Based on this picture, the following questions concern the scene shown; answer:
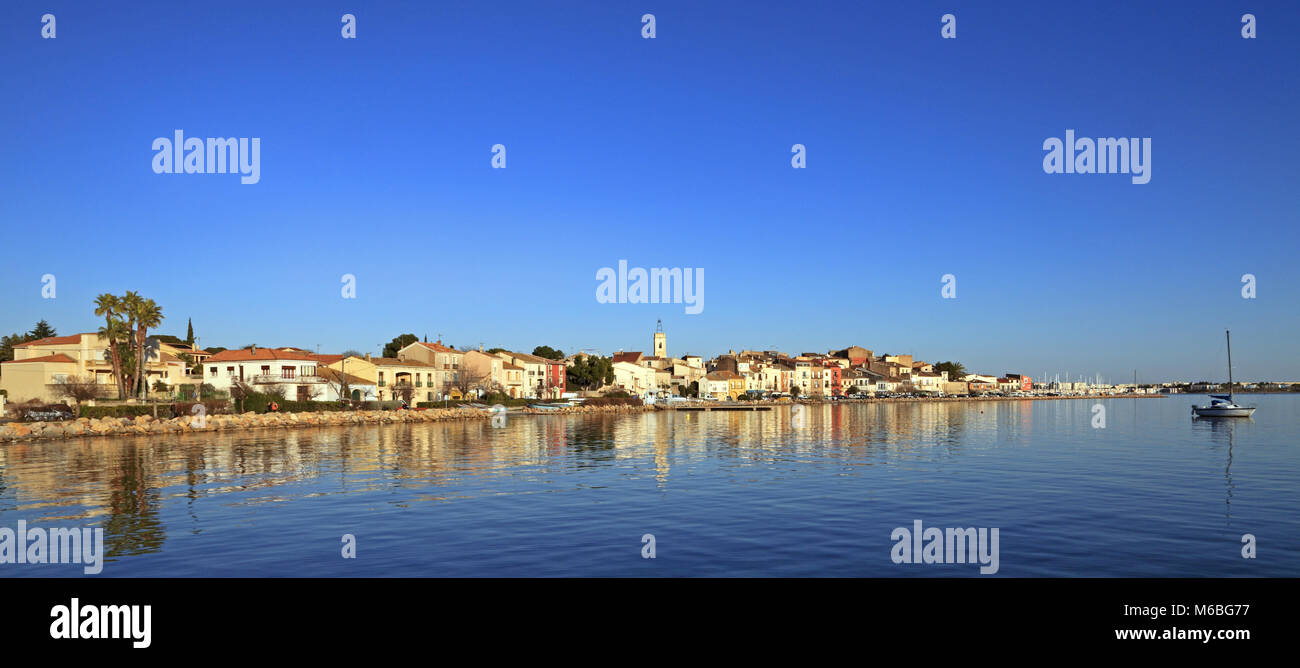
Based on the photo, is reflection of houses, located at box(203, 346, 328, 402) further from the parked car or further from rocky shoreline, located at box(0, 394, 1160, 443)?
the parked car

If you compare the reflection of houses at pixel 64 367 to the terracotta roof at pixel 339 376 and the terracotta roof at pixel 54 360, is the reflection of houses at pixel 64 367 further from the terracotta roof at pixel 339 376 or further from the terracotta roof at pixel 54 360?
the terracotta roof at pixel 339 376

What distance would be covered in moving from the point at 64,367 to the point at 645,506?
77.0 meters

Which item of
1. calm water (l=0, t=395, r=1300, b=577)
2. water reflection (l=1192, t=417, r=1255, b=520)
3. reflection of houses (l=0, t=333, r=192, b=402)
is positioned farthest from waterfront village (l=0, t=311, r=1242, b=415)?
water reflection (l=1192, t=417, r=1255, b=520)

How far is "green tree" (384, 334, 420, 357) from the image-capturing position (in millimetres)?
135000

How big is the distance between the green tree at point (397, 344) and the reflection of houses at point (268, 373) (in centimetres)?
4358

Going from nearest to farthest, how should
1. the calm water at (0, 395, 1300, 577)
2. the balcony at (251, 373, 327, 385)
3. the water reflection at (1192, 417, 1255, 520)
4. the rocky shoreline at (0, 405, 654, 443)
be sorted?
the calm water at (0, 395, 1300, 577), the water reflection at (1192, 417, 1255, 520), the rocky shoreline at (0, 405, 654, 443), the balcony at (251, 373, 327, 385)

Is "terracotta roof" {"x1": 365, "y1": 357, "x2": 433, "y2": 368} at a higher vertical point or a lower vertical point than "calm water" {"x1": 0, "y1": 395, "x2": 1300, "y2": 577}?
higher

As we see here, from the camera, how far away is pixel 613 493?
29.4 meters

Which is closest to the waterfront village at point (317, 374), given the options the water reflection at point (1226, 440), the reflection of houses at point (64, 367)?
the reflection of houses at point (64, 367)

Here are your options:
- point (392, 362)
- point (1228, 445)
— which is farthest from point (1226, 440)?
point (392, 362)

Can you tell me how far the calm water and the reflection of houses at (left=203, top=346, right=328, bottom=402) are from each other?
108ft

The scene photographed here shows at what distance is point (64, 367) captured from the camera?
7825 cm
